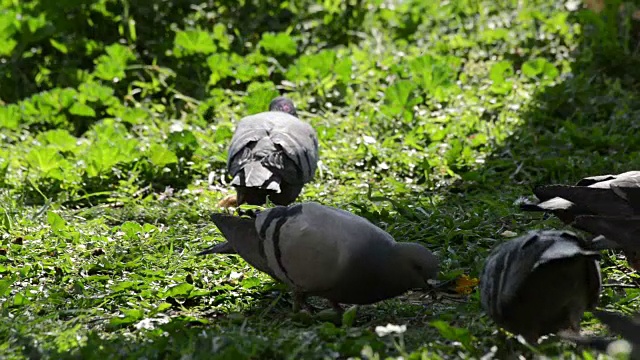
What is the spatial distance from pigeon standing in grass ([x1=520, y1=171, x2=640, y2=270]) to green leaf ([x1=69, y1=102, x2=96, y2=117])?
394cm

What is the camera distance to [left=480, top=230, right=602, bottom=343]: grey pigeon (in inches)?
125

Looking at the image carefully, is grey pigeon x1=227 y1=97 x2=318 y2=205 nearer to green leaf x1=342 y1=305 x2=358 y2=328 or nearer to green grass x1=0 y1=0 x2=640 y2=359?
green grass x1=0 y1=0 x2=640 y2=359

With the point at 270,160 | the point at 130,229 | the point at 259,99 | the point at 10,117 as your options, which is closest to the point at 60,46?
the point at 10,117

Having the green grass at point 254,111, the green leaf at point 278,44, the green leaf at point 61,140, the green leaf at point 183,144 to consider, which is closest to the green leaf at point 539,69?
the green grass at point 254,111

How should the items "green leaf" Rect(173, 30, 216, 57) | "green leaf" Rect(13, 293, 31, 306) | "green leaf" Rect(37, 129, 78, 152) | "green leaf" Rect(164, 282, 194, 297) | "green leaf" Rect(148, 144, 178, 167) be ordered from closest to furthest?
"green leaf" Rect(13, 293, 31, 306) → "green leaf" Rect(164, 282, 194, 297) → "green leaf" Rect(148, 144, 178, 167) → "green leaf" Rect(37, 129, 78, 152) → "green leaf" Rect(173, 30, 216, 57)

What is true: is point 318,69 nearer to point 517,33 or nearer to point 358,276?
point 517,33

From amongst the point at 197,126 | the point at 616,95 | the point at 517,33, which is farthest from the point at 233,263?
the point at 517,33

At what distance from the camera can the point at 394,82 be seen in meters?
7.38

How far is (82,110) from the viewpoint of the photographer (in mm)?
7039

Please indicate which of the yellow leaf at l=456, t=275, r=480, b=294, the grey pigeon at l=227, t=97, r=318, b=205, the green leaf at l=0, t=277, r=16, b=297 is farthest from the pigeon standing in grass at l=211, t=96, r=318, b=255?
the green leaf at l=0, t=277, r=16, b=297

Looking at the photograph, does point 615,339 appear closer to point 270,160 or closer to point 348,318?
point 348,318

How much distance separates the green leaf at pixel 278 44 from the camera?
304 inches

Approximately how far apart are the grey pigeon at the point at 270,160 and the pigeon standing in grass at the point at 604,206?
1477mm

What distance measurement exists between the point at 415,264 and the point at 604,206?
866 millimetres
